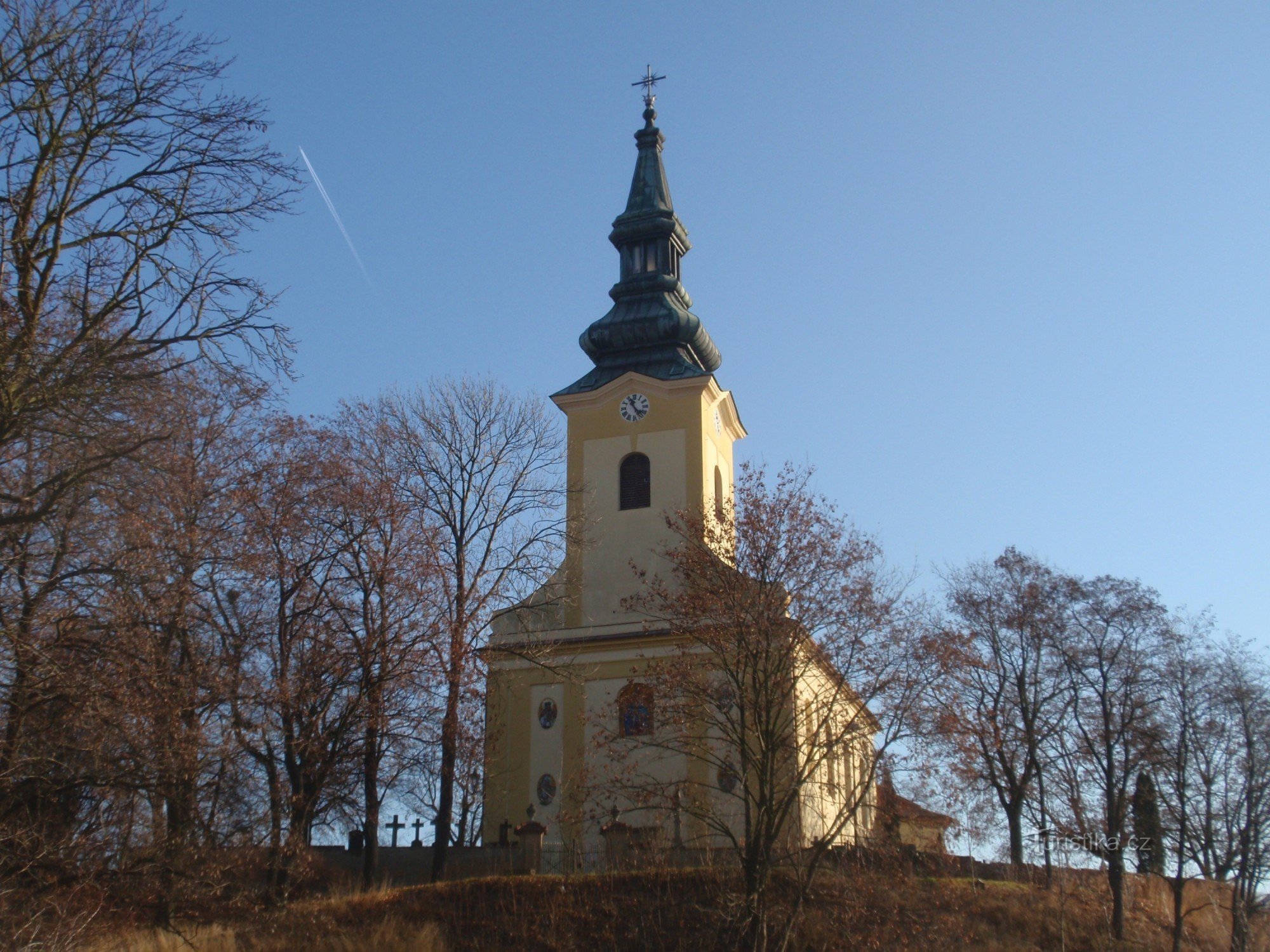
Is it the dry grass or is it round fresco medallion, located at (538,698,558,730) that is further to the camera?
round fresco medallion, located at (538,698,558,730)

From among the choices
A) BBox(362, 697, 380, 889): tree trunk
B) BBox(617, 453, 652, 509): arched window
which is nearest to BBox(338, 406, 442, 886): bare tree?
BBox(362, 697, 380, 889): tree trunk

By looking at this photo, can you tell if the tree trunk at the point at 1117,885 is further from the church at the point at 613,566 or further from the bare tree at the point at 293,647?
the bare tree at the point at 293,647

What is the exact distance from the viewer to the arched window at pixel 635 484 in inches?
1271

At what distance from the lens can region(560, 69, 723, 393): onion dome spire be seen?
34.2 metres

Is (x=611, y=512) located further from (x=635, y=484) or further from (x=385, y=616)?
(x=385, y=616)

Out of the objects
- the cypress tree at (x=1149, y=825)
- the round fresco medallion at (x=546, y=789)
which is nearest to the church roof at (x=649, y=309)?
the round fresco medallion at (x=546, y=789)

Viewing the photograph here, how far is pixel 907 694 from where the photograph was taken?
1991 cm

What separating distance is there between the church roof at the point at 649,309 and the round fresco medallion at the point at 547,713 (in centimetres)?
845

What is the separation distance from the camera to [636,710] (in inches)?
1093

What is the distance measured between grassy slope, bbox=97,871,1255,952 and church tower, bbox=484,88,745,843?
4133 mm

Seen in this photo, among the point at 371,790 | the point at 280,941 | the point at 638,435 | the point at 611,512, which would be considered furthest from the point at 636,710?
the point at 280,941

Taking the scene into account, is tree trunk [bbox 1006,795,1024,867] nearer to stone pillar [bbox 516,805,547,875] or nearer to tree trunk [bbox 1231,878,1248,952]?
tree trunk [bbox 1231,878,1248,952]

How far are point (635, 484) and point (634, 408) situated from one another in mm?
2095

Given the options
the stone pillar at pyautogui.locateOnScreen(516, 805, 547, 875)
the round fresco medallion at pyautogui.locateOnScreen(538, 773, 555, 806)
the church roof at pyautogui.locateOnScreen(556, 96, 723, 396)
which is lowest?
the stone pillar at pyautogui.locateOnScreen(516, 805, 547, 875)
